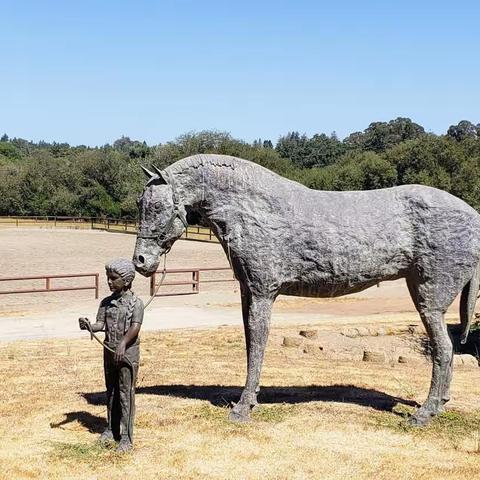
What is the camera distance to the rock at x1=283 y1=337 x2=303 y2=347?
1024cm

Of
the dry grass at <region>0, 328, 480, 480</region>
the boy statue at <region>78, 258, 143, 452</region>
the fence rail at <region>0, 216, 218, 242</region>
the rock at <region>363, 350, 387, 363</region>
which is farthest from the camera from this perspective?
the fence rail at <region>0, 216, 218, 242</region>

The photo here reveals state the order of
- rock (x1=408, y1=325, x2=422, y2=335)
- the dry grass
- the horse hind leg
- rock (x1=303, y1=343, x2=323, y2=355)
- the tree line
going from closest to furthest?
the dry grass < the horse hind leg < rock (x1=303, y1=343, x2=323, y2=355) < rock (x1=408, y1=325, x2=422, y2=335) < the tree line

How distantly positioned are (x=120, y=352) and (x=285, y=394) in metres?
2.68

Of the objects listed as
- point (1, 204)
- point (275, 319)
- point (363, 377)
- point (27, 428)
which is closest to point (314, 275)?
point (363, 377)

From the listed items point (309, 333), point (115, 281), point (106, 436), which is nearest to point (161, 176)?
point (115, 281)

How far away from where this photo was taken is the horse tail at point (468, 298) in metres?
6.30

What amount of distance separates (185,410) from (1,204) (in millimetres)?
54161

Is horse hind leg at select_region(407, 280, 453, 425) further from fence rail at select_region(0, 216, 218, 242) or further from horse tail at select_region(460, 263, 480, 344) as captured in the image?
fence rail at select_region(0, 216, 218, 242)

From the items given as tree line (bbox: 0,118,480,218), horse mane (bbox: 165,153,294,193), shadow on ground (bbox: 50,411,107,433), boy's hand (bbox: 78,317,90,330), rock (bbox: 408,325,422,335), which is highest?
tree line (bbox: 0,118,480,218)

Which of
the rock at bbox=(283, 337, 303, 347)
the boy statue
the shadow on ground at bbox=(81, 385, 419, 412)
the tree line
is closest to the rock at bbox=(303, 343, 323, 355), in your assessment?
the rock at bbox=(283, 337, 303, 347)

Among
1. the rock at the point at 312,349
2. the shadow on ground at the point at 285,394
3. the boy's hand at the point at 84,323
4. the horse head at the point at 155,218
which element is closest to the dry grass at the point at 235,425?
the shadow on ground at the point at 285,394

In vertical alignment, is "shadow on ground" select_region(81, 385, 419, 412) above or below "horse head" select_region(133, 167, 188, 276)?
below

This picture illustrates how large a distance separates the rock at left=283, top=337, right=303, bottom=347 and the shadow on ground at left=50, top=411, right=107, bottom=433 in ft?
14.9

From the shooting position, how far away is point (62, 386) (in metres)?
7.47
